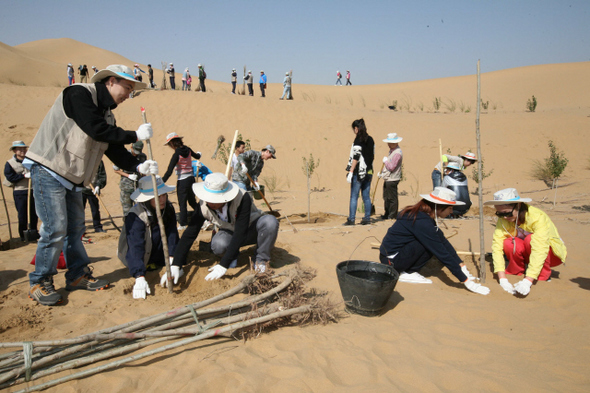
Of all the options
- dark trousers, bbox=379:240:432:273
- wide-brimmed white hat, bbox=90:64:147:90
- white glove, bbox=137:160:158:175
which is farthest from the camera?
dark trousers, bbox=379:240:432:273

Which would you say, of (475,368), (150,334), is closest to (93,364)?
(150,334)

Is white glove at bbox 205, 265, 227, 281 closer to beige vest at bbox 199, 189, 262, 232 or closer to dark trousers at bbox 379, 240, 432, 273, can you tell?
beige vest at bbox 199, 189, 262, 232

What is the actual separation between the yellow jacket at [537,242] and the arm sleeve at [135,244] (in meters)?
3.65

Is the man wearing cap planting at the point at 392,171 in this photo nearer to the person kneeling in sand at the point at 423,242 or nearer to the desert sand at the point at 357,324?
the desert sand at the point at 357,324

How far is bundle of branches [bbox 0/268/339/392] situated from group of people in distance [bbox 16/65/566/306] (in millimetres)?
445

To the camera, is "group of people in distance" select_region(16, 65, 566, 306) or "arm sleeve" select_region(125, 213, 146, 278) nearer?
"group of people in distance" select_region(16, 65, 566, 306)

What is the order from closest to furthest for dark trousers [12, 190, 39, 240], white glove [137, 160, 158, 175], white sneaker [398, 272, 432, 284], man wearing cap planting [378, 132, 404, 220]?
white glove [137, 160, 158, 175], white sneaker [398, 272, 432, 284], dark trousers [12, 190, 39, 240], man wearing cap planting [378, 132, 404, 220]

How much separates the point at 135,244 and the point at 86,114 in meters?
1.33

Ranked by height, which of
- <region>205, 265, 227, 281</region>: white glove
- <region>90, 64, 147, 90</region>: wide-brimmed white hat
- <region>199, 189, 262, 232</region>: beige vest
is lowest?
<region>205, 265, 227, 281</region>: white glove

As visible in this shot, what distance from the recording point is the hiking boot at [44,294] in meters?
3.03

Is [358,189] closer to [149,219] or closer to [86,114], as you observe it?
[149,219]

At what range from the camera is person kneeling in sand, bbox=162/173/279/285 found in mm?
3420

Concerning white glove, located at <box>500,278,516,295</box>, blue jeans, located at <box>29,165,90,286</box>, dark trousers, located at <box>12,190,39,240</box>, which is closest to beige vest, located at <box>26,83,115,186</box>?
blue jeans, located at <box>29,165,90,286</box>

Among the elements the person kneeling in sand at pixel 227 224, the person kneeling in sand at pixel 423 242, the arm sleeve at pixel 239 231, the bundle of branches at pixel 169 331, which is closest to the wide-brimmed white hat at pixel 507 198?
the person kneeling in sand at pixel 423 242
